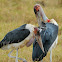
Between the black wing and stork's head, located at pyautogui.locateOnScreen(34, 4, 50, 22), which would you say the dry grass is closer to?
stork's head, located at pyautogui.locateOnScreen(34, 4, 50, 22)

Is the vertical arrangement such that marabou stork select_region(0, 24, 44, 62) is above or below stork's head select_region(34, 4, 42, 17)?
below

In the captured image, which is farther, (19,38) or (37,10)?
(37,10)

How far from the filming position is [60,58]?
16.2ft

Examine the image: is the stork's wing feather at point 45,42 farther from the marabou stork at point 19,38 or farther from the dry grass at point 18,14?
the dry grass at point 18,14

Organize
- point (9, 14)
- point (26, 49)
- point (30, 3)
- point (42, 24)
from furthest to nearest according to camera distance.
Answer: point (30, 3) < point (9, 14) < point (26, 49) < point (42, 24)

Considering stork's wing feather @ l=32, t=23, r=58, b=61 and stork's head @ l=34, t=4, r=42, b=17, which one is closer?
stork's wing feather @ l=32, t=23, r=58, b=61

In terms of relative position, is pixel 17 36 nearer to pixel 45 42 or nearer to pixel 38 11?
pixel 45 42

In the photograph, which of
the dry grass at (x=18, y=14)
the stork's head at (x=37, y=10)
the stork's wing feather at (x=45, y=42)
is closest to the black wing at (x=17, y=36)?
the stork's wing feather at (x=45, y=42)

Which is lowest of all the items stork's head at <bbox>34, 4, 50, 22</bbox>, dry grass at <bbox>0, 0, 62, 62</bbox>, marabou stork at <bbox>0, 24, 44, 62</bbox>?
dry grass at <bbox>0, 0, 62, 62</bbox>

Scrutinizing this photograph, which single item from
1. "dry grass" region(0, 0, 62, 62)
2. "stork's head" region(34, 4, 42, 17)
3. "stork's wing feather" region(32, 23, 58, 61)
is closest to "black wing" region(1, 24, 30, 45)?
"stork's wing feather" region(32, 23, 58, 61)

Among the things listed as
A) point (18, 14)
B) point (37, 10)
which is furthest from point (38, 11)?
point (18, 14)

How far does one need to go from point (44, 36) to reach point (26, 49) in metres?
1.21

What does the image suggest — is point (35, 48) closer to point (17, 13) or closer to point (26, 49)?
point (26, 49)

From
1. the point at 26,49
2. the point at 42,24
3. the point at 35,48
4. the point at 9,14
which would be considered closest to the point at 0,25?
the point at 9,14
